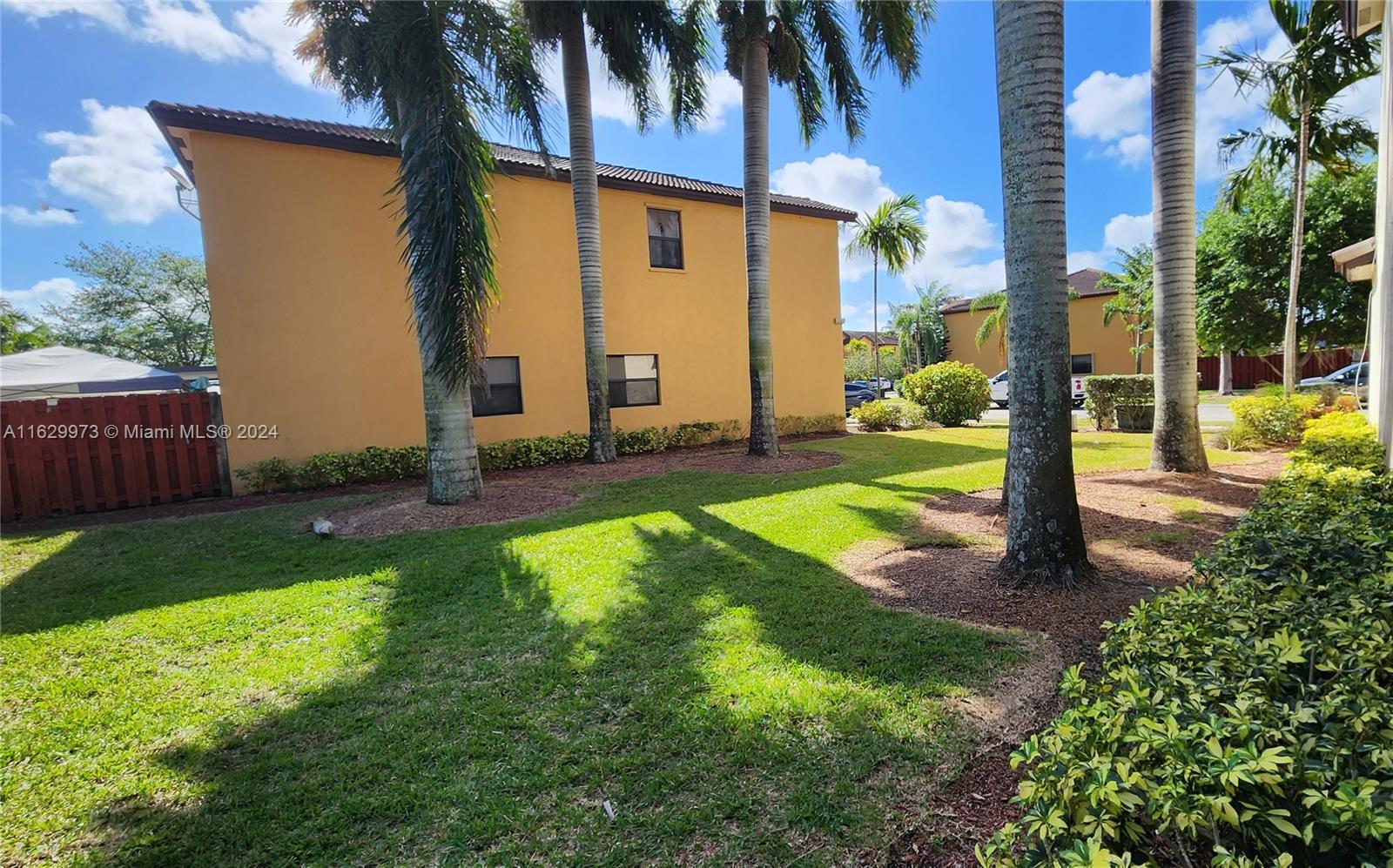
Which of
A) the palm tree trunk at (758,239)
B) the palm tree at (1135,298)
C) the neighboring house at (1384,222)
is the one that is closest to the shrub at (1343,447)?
the neighboring house at (1384,222)

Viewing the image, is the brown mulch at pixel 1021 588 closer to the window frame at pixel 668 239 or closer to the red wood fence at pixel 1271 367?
the window frame at pixel 668 239

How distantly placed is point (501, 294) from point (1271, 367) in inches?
1424

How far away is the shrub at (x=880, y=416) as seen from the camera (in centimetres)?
1714

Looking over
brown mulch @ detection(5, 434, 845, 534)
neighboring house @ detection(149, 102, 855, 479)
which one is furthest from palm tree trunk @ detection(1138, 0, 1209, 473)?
neighboring house @ detection(149, 102, 855, 479)

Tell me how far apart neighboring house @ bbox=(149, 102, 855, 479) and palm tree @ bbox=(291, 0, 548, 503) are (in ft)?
5.15

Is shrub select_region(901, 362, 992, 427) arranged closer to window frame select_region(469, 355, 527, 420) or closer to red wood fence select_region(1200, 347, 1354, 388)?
window frame select_region(469, 355, 527, 420)

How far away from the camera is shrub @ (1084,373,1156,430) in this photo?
14766 millimetres

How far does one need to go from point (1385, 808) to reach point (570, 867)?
214 cm

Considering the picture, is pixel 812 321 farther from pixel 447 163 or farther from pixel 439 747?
pixel 439 747

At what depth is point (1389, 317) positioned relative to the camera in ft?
18.8

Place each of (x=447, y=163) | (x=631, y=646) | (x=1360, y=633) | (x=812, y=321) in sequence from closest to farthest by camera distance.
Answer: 1. (x=1360, y=633)
2. (x=631, y=646)
3. (x=447, y=163)
4. (x=812, y=321)

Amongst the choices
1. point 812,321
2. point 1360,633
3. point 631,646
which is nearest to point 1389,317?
point 1360,633

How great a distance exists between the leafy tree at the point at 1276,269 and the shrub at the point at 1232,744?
2383 cm

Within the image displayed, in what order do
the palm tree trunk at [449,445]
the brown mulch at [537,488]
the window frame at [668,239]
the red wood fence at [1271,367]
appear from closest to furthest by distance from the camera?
the brown mulch at [537,488] < the palm tree trunk at [449,445] < the window frame at [668,239] < the red wood fence at [1271,367]
